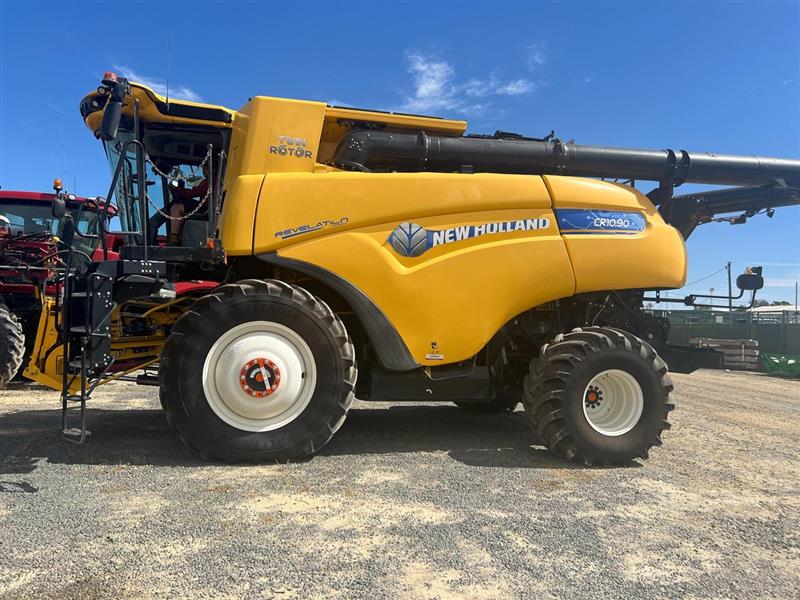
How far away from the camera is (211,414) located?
4340 mm

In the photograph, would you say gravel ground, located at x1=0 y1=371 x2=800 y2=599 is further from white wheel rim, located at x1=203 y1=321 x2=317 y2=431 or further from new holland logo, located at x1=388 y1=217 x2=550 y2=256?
new holland logo, located at x1=388 y1=217 x2=550 y2=256

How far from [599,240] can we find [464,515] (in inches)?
120

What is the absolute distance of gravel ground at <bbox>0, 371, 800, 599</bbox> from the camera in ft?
8.49

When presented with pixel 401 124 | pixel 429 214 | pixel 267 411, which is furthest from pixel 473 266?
pixel 267 411

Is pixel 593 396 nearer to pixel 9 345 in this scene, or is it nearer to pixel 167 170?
pixel 167 170

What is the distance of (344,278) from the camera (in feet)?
15.3

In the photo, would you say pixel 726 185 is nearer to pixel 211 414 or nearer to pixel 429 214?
pixel 429 214

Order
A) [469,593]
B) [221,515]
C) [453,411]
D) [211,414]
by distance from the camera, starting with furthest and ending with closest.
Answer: [453,411]
[211,414]
[221,515]
[469,593]

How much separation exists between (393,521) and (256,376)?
1.74 m

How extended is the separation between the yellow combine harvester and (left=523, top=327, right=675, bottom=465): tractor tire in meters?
0.02

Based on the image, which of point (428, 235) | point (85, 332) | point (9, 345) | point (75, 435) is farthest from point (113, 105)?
point (9, 345)

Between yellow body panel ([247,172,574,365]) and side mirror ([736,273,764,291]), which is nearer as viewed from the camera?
yellow body panel ([247,172,574,365])

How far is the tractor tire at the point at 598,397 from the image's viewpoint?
470 cm

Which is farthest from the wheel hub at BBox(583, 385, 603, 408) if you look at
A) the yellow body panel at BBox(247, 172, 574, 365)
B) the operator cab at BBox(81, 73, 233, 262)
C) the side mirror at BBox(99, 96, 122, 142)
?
the side mirror at BBox(99, 96, 122, 142)
